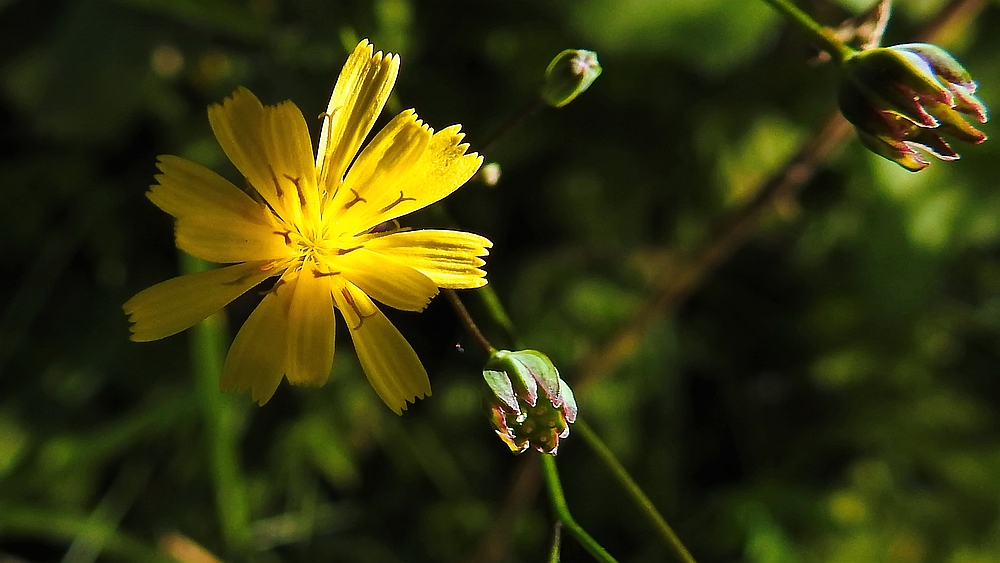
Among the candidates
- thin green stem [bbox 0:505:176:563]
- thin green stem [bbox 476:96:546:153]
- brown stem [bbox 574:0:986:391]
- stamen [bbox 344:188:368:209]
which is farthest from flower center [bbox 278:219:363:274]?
thin green stem [bbox 0:505:176:563]

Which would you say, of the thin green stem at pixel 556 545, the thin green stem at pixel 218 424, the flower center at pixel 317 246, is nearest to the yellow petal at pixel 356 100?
the flower center at pixel 317 246

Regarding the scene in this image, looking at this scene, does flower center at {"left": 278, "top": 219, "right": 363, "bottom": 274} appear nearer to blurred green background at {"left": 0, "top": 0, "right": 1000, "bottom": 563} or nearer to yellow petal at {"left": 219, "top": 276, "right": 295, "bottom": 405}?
yellow petal at {"left": 219, "top": 276, "right": 295, "bottom": 405}

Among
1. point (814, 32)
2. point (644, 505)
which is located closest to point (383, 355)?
point (644, 505)

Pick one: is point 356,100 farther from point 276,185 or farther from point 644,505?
point 644,505

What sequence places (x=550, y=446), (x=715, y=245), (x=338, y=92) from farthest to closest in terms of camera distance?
(x=715, y=245), (x=338, y=92), (x=550, y=446)

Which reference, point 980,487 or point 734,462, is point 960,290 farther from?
point 734,462

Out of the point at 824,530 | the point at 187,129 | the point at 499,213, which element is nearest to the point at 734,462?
the point at 824,530

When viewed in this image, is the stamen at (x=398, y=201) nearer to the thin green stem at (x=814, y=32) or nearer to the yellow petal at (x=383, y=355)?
the yellow petal at (x=383, y=355)
